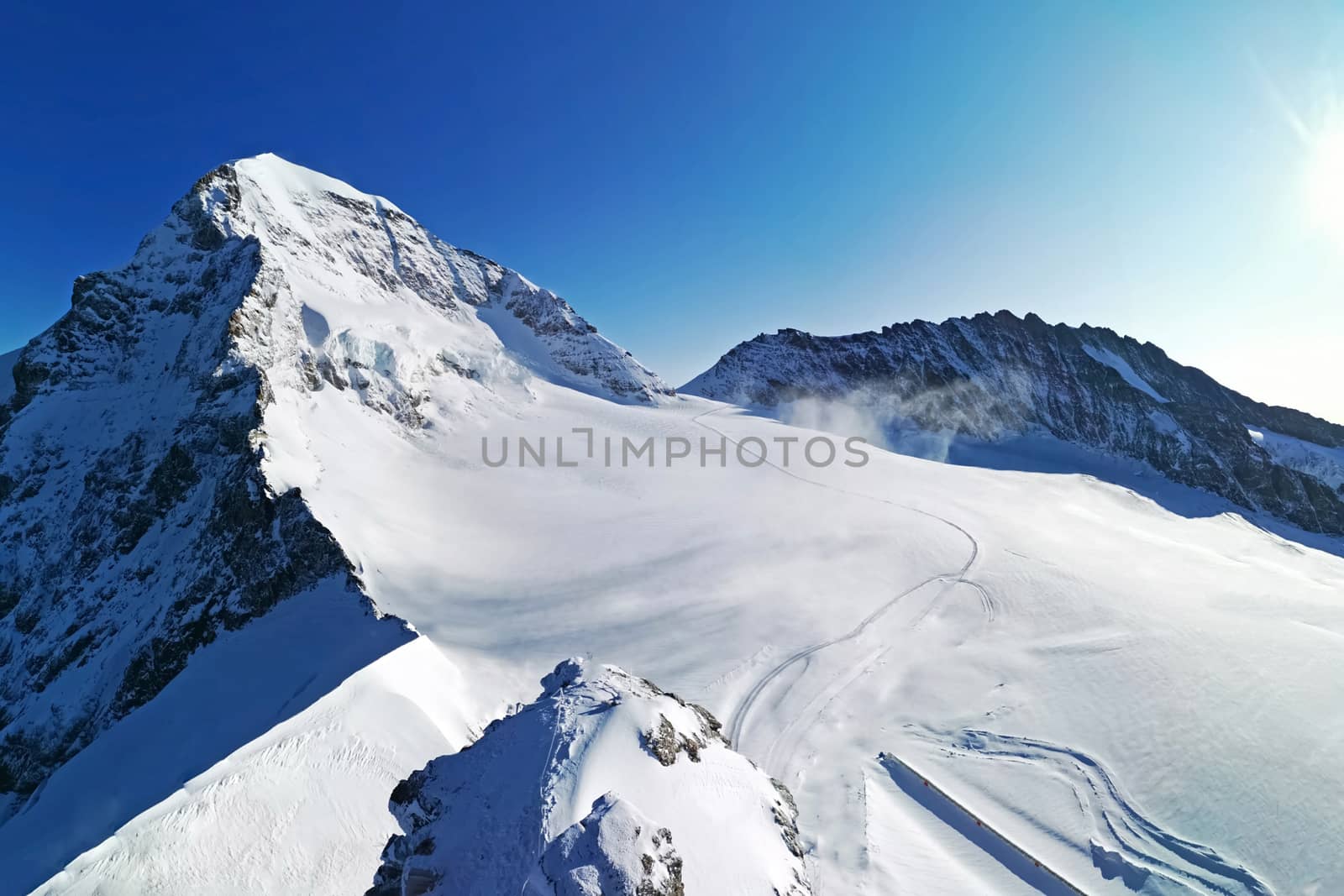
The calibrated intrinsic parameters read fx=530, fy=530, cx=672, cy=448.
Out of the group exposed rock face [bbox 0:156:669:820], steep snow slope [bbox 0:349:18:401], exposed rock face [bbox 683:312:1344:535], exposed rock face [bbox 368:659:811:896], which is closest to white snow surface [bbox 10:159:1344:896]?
exposed rock face [bbox 368:659:811:896]

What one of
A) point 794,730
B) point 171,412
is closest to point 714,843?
point 794,730

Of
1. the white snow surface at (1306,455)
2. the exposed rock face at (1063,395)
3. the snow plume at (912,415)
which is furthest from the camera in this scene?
the snow plume at (912,415)

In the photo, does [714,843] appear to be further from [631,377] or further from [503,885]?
[631,377]

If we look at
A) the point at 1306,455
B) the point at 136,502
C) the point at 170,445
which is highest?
the point at 1306,455

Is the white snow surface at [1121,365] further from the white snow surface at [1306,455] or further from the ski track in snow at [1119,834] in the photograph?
the ski track in snow at [1119,834]

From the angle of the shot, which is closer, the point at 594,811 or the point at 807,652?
the point at 594,811

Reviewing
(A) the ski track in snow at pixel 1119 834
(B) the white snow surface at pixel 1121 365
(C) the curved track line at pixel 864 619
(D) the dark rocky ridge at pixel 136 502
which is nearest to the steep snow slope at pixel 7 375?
(D) the dark rocky ridge at pixel 136 502

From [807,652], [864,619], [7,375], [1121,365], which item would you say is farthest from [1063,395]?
[7,375]

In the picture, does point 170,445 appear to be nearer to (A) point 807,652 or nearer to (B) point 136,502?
(B) point 136,502
